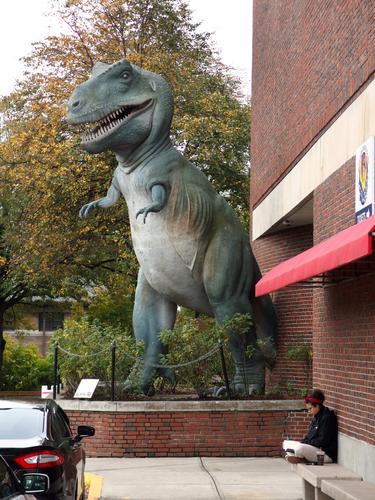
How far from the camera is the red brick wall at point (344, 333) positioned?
12.6m

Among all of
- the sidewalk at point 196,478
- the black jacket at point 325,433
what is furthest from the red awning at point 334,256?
the sidewalk at point 196,478

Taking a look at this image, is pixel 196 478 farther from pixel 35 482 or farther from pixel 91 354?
pixel 35 482

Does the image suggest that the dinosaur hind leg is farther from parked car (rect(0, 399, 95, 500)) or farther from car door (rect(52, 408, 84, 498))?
parked car (rect(0, 399, 95, 500))

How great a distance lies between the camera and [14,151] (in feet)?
106

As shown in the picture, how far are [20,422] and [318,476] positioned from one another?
3.69m

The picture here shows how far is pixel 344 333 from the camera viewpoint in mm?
14062

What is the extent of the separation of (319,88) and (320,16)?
1.11 metres

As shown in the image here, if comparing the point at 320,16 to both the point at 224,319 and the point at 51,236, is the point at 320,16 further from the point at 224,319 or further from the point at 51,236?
the point at 51,236

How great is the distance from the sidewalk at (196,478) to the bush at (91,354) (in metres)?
2.38

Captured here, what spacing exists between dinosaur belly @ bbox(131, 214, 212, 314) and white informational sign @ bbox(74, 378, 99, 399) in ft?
6.91

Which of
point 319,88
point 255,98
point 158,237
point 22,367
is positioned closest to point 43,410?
point 319,88

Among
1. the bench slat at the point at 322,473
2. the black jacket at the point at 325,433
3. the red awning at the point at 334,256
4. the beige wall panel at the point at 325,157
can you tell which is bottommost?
the bench slat at the point at 322,473

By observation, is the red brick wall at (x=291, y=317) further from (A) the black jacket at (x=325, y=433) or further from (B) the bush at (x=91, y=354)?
(A) the black jacket at (x=325, y=433)

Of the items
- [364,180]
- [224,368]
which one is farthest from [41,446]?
[224,368]
